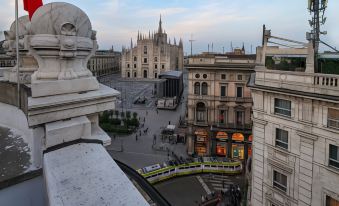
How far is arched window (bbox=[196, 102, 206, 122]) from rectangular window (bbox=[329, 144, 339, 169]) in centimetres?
1981

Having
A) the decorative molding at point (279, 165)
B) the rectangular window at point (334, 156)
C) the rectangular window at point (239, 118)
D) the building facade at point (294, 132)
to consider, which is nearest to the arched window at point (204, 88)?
the rectangular window at point (239, 118)

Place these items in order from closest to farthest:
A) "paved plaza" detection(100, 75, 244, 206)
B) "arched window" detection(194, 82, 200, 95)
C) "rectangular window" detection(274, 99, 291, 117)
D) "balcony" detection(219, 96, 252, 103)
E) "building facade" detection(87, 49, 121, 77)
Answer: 1. "rectangular window" detection(274, 99, 291, 117)
2. "paved plaza" detection(100, 75, 244, 206)
3. "balcony" detection(219, 96, 252, 103)
4. "arched window" detection(194, 82, 200, 95)
5. "building facade" detection(87, 49, 121, 77)

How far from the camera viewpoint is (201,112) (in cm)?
2948

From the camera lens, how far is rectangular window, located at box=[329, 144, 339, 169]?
9320 mm

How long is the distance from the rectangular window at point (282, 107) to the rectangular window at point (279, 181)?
2.48 metres

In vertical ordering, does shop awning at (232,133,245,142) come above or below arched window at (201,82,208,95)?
below

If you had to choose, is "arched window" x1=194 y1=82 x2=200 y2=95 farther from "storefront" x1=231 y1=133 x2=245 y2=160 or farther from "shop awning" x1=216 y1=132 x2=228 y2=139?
"storefront" x1=231 y1=133 x2=245 y2=160

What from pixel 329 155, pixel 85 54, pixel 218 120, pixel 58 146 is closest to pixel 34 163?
pixel 58 146

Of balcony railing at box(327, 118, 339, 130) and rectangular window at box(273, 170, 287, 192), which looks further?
rectangular window at box(273, 170, 287, 192)

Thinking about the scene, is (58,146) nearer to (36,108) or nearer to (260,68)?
(36,108)

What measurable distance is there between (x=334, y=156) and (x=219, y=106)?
19.0 m

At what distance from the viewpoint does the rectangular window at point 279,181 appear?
11.2 meters

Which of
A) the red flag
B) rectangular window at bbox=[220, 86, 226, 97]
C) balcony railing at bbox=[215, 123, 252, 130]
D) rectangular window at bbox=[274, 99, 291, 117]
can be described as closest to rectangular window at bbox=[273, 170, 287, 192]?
rectangular window at bbox=[274, 99, 291, 117]

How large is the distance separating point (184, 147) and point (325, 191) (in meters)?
22.8
